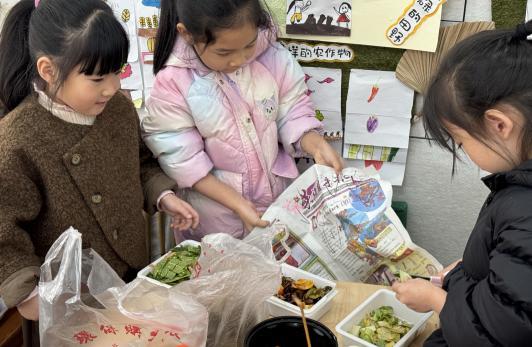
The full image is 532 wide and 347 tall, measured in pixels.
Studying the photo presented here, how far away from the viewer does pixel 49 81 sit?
1150 millimetres

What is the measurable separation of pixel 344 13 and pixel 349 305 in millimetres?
812

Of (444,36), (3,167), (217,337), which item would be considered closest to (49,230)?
(3,167)

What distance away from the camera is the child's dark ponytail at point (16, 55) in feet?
3.85

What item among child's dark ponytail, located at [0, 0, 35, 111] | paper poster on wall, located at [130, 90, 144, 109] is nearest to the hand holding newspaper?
child's dark ponytail, located at [0, 0, 35, 111]

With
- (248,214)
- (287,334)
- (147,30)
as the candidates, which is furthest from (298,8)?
(287,334)

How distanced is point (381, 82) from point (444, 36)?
0.21 m

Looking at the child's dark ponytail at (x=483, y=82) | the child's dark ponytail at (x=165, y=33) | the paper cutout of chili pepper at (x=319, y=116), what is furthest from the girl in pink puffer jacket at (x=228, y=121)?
the child's dark ponytail at (x=483, y=82)

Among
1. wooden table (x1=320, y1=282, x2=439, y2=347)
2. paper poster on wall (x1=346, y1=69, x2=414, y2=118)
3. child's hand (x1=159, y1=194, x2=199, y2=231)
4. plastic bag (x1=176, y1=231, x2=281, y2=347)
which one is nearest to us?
plastic bag (x1=176, y1=231, x2=281, y2=347)

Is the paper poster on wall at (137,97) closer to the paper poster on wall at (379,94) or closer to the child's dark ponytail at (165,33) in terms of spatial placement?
the child's dark ponytail at (165,33)

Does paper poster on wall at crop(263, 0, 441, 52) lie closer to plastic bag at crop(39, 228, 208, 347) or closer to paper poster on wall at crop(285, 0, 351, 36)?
paper poster on wall at crop(285, 0, 351, 36)

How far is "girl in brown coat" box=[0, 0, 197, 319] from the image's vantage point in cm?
111

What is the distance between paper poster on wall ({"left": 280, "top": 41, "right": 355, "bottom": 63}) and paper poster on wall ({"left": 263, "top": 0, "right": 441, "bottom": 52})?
0.03 meters

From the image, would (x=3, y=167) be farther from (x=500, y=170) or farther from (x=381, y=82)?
(x=381, y=82)

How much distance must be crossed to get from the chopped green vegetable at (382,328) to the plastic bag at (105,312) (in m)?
0.31
